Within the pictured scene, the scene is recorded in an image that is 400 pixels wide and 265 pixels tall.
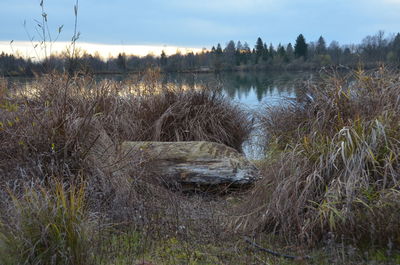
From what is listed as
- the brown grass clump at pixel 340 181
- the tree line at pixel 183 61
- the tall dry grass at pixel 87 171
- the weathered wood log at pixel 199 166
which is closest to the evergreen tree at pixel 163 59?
the tree line at pixel 183 61

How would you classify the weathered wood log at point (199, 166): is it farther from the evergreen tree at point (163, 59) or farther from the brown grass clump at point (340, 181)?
the evergreen tree at point (163, 59)

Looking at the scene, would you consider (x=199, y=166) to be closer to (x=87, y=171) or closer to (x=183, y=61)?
(x=87, y=171)

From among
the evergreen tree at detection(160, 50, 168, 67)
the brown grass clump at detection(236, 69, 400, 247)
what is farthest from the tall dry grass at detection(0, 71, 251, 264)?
the evergreen tree at detection(160, 50, 168, 67)

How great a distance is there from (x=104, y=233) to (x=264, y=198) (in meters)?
1.80

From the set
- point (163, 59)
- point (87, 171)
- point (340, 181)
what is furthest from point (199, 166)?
point (163, 59)

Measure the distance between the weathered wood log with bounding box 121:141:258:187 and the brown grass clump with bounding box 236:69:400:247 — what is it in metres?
0.84

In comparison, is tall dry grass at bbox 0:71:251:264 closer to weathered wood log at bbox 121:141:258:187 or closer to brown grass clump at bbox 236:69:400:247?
weathered wood log at bbox 121:141:258:187

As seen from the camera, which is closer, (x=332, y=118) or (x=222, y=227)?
(x=222, y=227)

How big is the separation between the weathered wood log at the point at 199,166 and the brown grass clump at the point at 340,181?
0.84 m

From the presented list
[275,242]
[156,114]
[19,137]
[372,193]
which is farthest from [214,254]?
[156,114]

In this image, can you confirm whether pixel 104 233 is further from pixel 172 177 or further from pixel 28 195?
pixel 172 177

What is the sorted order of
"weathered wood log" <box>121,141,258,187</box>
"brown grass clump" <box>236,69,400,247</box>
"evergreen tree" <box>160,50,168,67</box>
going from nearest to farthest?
1. "brown grass clump" <box>236,69,400,247</box>
2. "weathered wood log" <box>121,141,258,187</box>
3. "evergreen tree" <box>160,50,168,67</box>

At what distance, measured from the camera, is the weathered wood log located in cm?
624

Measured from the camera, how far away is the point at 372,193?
4332mm
